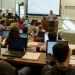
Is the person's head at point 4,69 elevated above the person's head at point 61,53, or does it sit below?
below

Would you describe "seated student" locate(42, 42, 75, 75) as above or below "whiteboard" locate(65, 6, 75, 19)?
below

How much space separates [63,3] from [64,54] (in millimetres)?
11214

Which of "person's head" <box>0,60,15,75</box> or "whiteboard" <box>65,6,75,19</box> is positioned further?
"whiteboard" <box>65,6,75,19</box>

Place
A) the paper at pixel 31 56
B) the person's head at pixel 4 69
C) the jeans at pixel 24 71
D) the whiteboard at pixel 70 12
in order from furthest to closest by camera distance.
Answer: the whiteboard at pixel 70 12
the paper at pixel 31 56
the jeans at pixel 24 71
the person's head at pixel 4 69

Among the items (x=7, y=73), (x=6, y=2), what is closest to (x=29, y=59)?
(x=7, y=73)

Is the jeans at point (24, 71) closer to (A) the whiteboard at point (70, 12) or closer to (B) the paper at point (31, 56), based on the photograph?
(B) the paper at point (31, 56)

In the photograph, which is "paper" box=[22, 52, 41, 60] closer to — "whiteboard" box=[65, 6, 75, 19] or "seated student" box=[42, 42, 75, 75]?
"seated student" box=[42, 42, 75, 75]

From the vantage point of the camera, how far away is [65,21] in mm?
12688

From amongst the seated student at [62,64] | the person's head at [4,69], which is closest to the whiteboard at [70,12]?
the person's head at [4,69]

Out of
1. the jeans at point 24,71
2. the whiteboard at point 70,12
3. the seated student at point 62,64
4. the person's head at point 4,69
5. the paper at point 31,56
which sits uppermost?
the whiteboard at point 70,12

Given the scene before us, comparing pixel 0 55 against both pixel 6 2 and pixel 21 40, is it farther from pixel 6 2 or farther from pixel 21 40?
pixel 6 2

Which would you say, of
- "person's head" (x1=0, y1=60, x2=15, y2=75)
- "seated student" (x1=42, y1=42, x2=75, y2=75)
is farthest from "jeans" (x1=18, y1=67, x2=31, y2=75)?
"seated student" (x1=42, y1=42, x2=75, y2=75)

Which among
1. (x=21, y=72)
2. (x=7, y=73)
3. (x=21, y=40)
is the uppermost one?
(x=21, y=40)

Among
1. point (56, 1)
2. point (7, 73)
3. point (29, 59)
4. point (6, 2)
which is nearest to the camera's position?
point (7, 73)
